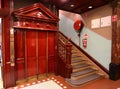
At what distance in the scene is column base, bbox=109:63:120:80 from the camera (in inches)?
161

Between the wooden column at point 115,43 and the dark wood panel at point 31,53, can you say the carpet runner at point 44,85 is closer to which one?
the dark wood panel at point 31,53

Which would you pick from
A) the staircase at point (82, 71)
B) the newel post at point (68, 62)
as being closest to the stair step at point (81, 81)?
the staircase at point (82, 71)

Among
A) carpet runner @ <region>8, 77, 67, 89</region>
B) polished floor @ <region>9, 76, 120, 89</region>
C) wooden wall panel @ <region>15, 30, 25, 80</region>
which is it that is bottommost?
polished floor @ <region>9, 76, 120, 89</region>

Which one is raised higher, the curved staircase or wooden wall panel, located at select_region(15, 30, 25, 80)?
wooden wall panel, located at select_region(15, 30, 25, 80)

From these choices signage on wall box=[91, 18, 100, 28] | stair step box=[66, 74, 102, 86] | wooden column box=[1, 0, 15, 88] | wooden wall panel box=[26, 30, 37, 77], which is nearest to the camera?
wooden column box=[1, 0, 15, 88]

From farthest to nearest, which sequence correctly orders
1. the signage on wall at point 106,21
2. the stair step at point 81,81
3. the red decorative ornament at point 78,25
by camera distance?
1. the red decorative ornament at point 78,25
2. the signage on wall at point 106,21
3. the stair step at point 81,81

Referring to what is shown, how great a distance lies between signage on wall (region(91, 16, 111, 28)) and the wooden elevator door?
202 cm

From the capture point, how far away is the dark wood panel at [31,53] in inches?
150

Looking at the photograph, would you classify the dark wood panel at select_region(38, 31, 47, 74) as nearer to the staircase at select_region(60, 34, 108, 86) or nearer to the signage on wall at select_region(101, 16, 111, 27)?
the staircase at select_region(60, 34, 108, 86)

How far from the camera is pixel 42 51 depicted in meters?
4.18

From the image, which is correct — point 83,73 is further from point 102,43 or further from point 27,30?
point 27,30

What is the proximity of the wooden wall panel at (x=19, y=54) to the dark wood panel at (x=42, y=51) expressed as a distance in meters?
0.64

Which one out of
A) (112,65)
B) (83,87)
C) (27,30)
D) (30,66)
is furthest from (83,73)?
(27,30)

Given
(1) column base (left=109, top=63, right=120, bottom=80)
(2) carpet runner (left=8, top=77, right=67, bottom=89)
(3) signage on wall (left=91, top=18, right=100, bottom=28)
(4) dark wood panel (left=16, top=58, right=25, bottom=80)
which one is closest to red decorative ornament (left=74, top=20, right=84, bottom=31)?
(3) signage on wall (left=91, top=18, right=100, bottom=28)
